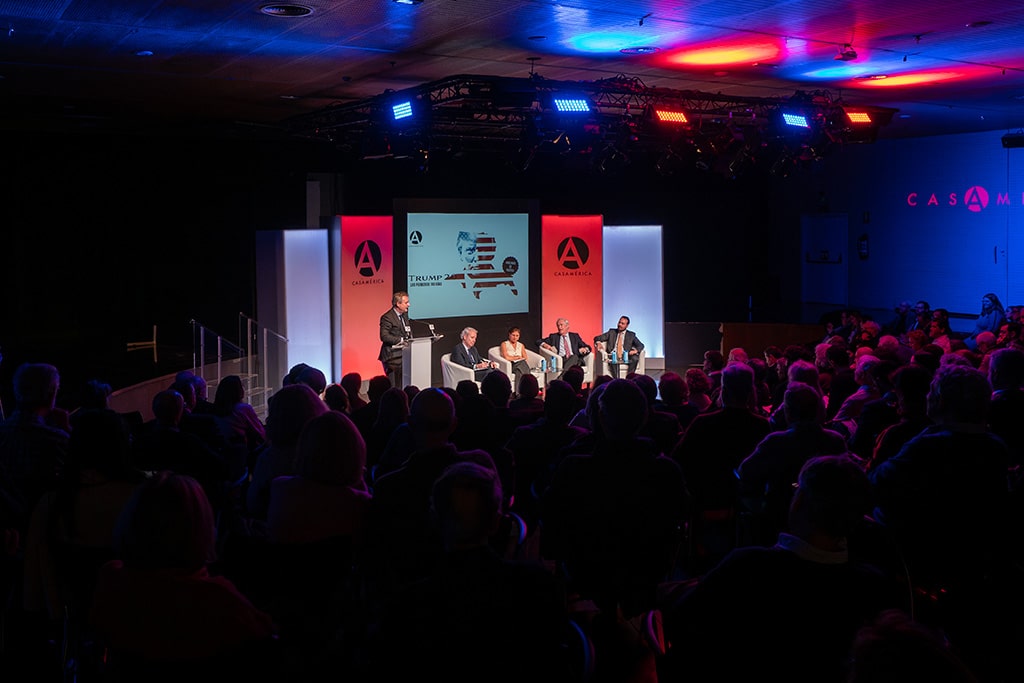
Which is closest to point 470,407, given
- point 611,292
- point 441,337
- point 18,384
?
point 18,384

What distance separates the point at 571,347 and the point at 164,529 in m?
11.1

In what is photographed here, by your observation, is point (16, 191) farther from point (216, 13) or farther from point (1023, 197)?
point (1023, 197)

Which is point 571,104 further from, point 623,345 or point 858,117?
point 623,345

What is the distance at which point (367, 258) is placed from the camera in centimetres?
1291

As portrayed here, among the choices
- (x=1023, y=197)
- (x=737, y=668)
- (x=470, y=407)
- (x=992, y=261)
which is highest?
(x=1023, y=197)

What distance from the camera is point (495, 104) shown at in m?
8.56

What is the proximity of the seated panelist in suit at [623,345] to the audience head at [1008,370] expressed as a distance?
8.46m

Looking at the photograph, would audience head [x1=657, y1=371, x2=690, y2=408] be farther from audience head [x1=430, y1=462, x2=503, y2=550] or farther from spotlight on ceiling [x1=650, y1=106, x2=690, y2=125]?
spotlight on ceiling [x1=650, y1=106, x2=690, y2=125]

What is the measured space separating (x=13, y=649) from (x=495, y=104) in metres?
5.98

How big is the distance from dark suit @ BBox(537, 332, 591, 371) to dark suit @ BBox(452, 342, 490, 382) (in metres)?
1.18

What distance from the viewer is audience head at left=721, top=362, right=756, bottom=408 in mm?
4461

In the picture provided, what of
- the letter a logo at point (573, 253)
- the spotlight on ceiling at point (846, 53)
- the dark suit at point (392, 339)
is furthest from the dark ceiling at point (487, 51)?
the letter a logo at point (573, 253)

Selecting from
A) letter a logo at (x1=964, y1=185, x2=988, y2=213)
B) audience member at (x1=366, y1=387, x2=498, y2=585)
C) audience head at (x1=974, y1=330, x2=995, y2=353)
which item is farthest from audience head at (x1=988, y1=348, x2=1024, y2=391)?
letter a logo at (x1=964, y1=185, x2=988, y2=213)

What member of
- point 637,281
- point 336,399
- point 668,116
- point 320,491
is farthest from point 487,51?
point 637,281
